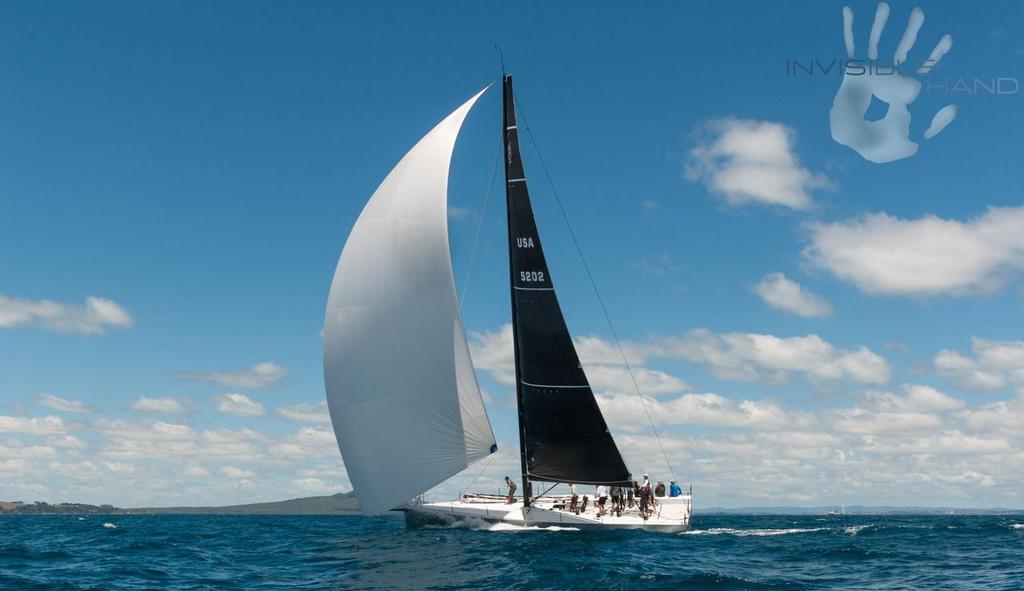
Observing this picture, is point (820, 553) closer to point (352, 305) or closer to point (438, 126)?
point (352, 305)

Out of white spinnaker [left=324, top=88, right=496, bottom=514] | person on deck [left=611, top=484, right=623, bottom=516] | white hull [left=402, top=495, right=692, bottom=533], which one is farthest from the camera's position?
person on deck [left=611, top=484, right=623, bottom=516]

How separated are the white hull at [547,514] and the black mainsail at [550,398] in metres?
1.31

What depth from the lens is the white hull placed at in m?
28.4

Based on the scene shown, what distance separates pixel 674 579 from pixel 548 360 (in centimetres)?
1336

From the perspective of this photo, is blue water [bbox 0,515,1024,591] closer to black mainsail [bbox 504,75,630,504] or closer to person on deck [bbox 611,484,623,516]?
person on deck [bbox 611,484,623,516]

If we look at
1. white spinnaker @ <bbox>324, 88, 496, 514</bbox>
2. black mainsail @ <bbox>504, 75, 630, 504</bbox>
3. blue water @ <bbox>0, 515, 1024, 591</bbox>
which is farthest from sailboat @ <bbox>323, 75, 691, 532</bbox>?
blue water @ <bbox>0, 515, 1024, 591</bbox>

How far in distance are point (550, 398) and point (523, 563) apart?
418 inches

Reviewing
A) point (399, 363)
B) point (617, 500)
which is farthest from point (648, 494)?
point (399, 363)

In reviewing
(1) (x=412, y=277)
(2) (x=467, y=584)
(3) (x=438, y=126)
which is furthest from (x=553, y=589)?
(3) (x=438, y=126)

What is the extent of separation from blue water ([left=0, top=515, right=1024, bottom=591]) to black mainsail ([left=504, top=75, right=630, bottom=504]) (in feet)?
10.7

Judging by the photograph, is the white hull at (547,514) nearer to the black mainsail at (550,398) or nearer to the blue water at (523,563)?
the blue water at (523,563)

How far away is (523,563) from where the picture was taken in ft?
67.3

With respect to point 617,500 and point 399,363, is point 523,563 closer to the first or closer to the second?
point 399,363

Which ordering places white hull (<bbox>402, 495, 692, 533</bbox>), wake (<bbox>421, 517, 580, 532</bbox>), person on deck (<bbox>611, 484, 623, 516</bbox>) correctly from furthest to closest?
person on deck (<bbox>611, 484, 623, 516</bbox>) → white hull (<bbox>402, 495, 692, 533</bbox>) → wake (<bbox>421, 517, 580, 532</bbox>)
